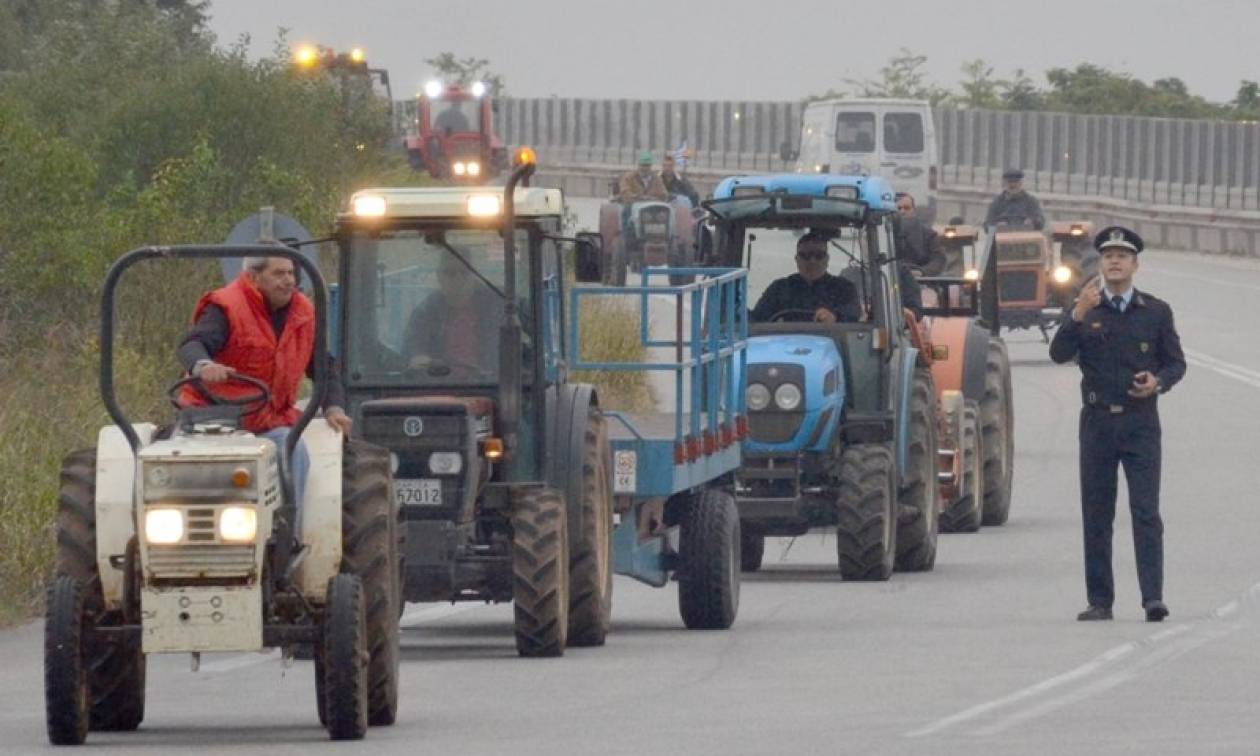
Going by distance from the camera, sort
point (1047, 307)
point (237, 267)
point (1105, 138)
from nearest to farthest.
Answer: point (237, 267)
point (1047, 307)
point (1105, 138)

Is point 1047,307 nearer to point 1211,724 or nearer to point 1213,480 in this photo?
point 1213,480

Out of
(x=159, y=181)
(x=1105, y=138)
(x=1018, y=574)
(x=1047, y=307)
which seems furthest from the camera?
(x=1105, y=138)

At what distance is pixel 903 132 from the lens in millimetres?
56594

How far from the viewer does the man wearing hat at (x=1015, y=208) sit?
4128cm

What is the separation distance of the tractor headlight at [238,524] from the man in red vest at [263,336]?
2.55ft

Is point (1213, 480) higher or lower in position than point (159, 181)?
lower

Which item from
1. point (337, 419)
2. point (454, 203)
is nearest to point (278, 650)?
point (454, 203)

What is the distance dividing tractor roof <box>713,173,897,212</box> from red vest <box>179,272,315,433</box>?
853 centimetres

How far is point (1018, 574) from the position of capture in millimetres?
21844

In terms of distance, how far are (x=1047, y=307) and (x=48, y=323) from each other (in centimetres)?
1592

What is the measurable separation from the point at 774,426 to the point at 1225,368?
69.8 feet

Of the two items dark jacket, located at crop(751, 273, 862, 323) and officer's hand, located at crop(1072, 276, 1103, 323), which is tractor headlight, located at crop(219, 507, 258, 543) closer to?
officer's hand, located at crop(1072, 276, 1103, 323)

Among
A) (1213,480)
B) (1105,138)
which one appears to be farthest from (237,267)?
(1105,138)

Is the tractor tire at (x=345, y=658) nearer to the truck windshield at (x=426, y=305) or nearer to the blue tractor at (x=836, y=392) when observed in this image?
the truck windshield at (x=426, y=305)
